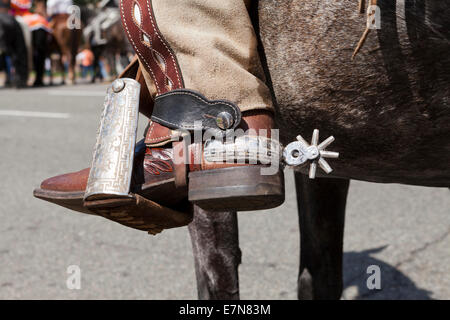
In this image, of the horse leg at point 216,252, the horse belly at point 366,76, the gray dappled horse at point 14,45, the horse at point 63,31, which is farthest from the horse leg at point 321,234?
the horse at point 63,31

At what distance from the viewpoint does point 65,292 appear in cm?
289

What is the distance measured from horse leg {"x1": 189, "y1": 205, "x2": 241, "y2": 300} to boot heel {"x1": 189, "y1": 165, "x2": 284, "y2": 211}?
2.00 ft

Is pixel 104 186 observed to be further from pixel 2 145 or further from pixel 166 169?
pixel 2 145

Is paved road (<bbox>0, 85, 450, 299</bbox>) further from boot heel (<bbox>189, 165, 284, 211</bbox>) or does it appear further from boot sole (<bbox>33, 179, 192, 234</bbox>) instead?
boot heel (<bbox>189, 165, 284, 211</bbox>)

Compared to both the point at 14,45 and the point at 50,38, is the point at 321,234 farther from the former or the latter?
the point at 50,38

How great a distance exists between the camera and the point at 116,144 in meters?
1.39

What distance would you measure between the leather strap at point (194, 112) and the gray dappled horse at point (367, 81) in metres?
0.21

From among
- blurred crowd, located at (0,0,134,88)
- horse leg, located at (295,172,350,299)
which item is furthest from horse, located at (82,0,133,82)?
horse leg, located at (295,172,350,299)

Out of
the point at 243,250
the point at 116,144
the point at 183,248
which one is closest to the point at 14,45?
the point at 183,248

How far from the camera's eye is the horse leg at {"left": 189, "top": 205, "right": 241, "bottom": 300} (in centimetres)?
195

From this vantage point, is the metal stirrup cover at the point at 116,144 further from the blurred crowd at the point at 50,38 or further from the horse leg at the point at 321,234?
the blurred crowd at the point at 50,38
